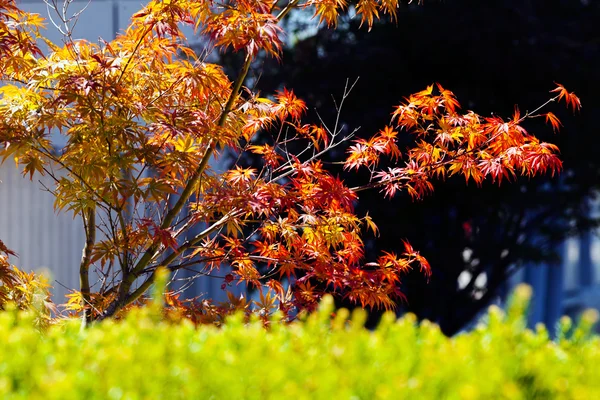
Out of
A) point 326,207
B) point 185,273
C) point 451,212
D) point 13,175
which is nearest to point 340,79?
point 451,212

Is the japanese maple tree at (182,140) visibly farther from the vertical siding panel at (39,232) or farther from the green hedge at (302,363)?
the vertical siding panel at (39,232)

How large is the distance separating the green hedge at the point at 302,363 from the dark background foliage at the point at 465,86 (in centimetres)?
532

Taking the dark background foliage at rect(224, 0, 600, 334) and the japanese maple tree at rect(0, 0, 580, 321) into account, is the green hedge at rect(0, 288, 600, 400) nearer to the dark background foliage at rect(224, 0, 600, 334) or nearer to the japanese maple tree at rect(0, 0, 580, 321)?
the japanese maple tree at rect(0, 0, 580, 321)

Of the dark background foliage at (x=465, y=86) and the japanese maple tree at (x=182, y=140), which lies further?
the dark background foliage at (x=465, y=86)

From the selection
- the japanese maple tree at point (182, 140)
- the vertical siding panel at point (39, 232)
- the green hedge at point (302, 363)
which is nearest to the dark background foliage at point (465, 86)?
the vertical siding panel at point (39, 232)

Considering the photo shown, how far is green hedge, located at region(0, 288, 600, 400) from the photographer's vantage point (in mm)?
1885

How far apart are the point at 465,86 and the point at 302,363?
6.12 metres

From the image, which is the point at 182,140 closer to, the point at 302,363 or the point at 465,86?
the point at 302,363

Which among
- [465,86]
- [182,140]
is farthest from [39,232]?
[465,86]

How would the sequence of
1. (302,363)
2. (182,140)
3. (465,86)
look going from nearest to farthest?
(302,363), (182,140), (465,86)

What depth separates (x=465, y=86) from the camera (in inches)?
307

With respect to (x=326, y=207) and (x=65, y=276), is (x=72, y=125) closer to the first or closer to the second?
(x=326, y=207)

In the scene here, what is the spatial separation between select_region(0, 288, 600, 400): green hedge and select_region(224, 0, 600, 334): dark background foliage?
5.32 metres

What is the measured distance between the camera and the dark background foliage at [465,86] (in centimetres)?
771
